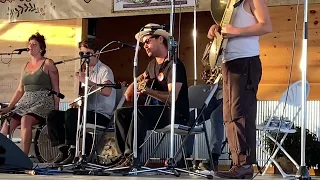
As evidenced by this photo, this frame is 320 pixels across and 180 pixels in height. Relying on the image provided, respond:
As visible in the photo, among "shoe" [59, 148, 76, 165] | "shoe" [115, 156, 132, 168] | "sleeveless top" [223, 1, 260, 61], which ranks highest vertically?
"sleeveless top" [223, 1, 260, 61]

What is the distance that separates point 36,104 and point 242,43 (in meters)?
2.21

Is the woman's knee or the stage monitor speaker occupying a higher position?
the woman's knee

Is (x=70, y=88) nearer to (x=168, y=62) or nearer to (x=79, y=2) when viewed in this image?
(x=79, y=2)

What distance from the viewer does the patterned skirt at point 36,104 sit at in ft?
15.0

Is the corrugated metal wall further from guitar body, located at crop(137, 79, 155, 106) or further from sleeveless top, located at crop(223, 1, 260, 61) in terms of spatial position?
sleeveless top, located at crop(223, 1, 260, 61)

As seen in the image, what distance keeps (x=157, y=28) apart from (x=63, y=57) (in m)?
2.60

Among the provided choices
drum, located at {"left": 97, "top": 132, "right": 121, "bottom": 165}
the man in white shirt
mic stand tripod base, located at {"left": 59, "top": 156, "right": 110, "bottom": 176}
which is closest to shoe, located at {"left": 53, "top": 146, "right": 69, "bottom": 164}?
the man in white shirt

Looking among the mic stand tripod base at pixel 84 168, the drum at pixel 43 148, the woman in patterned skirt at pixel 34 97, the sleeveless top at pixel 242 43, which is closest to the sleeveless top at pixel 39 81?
the woman in patterned skirt at pixel 34 97

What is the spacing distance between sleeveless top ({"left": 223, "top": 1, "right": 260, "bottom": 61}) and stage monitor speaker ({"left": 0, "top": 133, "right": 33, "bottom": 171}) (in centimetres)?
125

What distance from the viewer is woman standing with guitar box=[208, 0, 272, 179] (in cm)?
281

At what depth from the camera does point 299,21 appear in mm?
5215

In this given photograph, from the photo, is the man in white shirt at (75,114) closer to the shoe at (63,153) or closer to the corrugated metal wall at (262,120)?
the shoe at (63,153)

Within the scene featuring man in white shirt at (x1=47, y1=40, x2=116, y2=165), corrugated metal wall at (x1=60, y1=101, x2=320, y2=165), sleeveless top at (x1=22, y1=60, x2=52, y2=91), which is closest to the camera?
man in white shirt at (x1=47, y1=40, x2=116, y2=165)

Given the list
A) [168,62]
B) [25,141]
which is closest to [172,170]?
[168,62]
